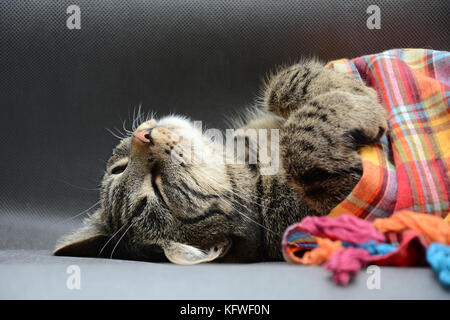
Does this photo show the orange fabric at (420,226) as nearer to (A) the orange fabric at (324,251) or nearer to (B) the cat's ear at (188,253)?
(A) the orange fabric at (324,251)

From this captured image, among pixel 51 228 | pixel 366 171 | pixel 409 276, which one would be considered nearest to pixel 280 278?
pixel 409 276

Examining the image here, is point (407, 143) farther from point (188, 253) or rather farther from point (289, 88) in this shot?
point (188, 253)

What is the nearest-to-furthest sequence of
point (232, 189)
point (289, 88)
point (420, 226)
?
point (420, 226) < point (232, 189) < point (289, 88)

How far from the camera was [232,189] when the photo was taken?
105 centimetres

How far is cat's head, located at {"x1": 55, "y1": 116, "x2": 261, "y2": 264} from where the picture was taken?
98 cm

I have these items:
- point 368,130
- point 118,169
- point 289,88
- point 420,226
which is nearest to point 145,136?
point 118,169

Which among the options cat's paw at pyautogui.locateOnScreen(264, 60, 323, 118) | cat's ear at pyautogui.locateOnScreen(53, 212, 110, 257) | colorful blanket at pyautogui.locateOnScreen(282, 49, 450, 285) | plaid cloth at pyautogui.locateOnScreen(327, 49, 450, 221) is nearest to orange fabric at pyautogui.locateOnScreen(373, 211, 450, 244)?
colorful blanket at pyautogui.locateOnScreen(282, 49, 450, 285)

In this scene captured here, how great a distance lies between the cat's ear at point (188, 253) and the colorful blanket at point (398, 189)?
0.19 meters

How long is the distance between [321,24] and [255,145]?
26.5 inches

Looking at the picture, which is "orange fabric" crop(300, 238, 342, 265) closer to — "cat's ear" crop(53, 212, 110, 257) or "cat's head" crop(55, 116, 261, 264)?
"cat's head" crop(55, 116, 261, 264)

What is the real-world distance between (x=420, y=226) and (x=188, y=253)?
49 cm

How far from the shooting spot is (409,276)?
646mm

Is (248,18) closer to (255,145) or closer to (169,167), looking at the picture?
(255,145)

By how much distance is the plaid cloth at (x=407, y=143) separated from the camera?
2.97ft
